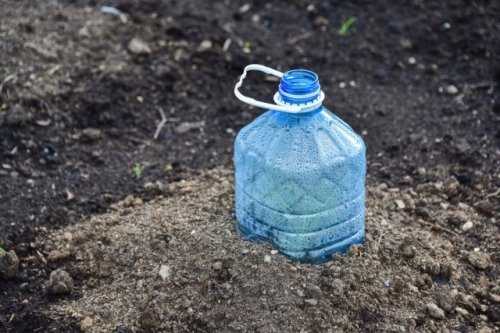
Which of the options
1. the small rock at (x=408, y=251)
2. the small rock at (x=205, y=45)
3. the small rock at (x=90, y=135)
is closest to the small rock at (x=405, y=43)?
the small rock at (x=205, y=45)

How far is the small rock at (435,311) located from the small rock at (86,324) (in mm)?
1386

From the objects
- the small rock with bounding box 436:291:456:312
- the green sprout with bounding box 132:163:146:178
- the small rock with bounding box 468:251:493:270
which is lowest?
the green sprout with bounding box 132:163:146:178

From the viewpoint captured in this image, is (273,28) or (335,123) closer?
(335,123)

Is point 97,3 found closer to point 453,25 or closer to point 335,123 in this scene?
point 453,25

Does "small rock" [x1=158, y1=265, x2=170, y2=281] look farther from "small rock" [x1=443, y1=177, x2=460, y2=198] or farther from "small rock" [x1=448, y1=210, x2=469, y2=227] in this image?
"small rock" [x1=443, y1=177, x2=460, y2=198]

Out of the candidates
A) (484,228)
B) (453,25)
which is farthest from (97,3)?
(484,228)

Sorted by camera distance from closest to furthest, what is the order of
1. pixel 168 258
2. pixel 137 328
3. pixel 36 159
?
pixel 137 328 → pixel 168 258 → pixel 36 159

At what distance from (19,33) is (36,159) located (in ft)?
3.86

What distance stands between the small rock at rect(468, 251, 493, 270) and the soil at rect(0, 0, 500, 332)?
0.01m

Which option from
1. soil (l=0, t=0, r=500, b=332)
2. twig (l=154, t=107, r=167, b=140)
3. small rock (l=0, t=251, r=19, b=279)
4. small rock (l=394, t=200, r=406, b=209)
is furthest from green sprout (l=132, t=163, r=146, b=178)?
small rock (l=394, t=200, r=406, b=209)

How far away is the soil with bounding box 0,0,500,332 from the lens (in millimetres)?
3305

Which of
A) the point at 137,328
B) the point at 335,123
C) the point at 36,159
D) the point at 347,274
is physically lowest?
the point at 36,159

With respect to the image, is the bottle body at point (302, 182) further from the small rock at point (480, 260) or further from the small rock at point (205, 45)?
the small rock at point (205, 45)

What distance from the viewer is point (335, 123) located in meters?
3.31
